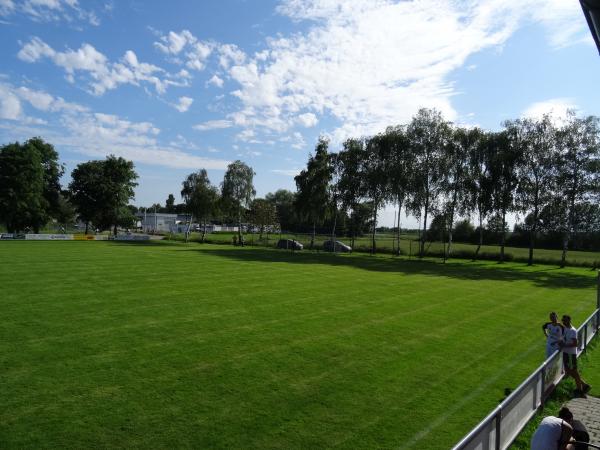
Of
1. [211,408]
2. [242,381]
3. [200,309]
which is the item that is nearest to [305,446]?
[211,408]

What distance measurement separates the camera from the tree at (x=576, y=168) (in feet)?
152

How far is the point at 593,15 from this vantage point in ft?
9.30

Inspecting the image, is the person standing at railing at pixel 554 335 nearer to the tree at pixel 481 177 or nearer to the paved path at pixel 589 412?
the paved path at pixel 589 412

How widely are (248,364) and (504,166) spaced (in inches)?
1865

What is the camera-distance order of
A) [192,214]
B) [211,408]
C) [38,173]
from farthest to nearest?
[192,214] → [38,173] → [211,408]

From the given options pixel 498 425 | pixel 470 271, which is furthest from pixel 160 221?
pixel 498 425

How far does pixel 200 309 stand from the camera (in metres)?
15.8

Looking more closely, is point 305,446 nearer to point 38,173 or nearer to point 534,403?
point 534,403

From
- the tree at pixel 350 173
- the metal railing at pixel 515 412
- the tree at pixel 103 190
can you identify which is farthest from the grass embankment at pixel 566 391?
the tree at pixel 103 190

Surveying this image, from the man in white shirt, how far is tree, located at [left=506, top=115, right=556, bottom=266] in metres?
49.1

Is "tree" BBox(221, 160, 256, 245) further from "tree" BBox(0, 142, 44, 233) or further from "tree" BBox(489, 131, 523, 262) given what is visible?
"tree" BBox(489, 131, 523, 262)

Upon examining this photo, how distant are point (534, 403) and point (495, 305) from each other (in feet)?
42.8

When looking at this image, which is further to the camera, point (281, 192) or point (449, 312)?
point (281, 192)

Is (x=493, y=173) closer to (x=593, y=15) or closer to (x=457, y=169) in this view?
(x=457, y=169)
